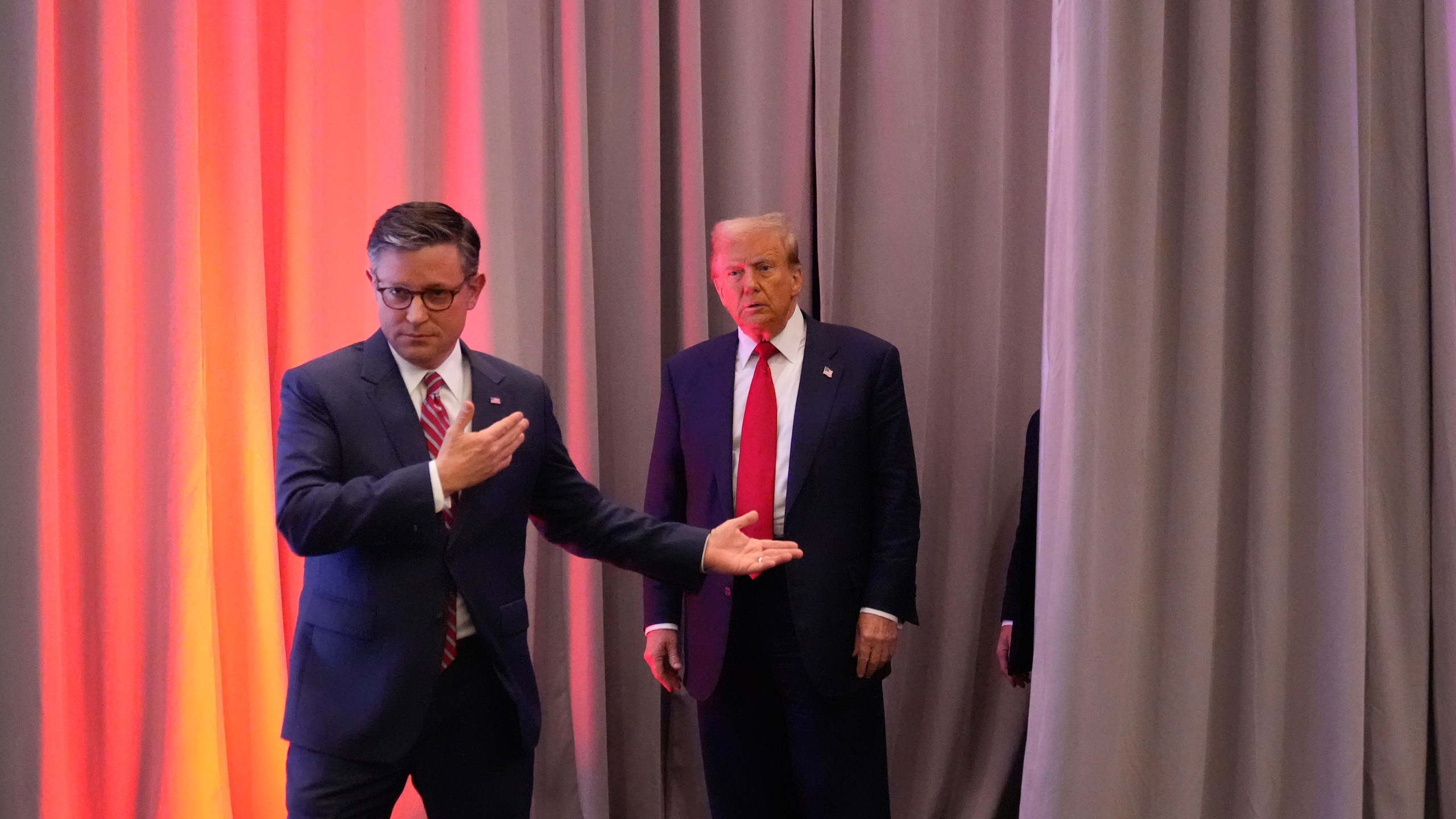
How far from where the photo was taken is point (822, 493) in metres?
2.44

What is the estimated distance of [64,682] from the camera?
2.33 meters

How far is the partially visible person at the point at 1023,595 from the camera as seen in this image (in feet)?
9.32

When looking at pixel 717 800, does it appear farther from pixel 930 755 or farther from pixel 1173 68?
pixel 1173 68

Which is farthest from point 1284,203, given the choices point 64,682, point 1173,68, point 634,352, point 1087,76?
point 64,682

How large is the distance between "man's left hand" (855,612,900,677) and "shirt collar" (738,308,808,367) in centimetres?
60

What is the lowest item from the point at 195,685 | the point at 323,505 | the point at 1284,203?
the point at 195,685

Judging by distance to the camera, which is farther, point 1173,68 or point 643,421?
point 643,421

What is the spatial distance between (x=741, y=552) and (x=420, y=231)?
2.63ft

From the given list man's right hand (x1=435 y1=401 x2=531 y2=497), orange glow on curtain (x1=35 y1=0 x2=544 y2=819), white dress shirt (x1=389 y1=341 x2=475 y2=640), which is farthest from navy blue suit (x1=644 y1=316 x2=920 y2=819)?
orange glow on curtain (x1=35 y1=0 x2=544 y2=819)

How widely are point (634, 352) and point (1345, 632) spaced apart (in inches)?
71.1

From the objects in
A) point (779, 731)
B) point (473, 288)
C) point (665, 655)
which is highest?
point (473, 288)

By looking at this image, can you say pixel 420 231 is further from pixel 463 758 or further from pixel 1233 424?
pixel 1233 424

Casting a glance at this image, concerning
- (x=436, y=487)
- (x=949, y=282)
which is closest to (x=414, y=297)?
(x=436, y=487)

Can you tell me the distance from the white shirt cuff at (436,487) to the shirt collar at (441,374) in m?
0.23
